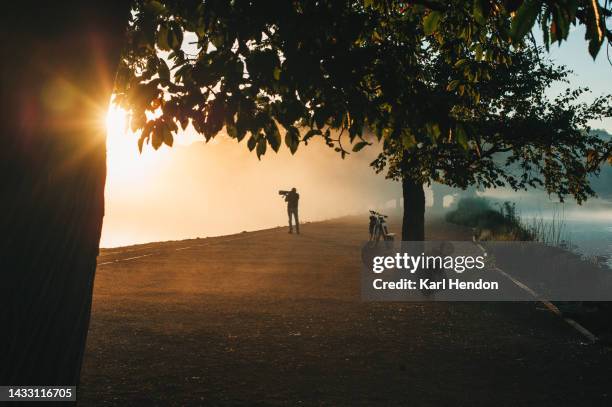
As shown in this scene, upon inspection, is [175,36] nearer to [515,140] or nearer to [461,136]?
[461,136]

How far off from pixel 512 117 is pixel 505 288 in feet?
17.6

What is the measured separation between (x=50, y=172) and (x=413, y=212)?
15.5 meters

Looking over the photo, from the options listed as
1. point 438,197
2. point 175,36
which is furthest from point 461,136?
point 438,197

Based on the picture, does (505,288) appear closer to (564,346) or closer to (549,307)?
(549,307)

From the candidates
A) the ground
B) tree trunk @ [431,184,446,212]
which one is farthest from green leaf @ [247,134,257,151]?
tree trunk @ [431,184,446,212]

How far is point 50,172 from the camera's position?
11.8ft

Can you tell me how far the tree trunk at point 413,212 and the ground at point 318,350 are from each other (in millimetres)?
4655

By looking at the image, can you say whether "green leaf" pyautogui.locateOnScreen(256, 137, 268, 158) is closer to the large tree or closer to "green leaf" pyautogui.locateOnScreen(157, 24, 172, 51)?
"green leaf" pyautogui.locateOnScreen(157, 24, 172, 51)

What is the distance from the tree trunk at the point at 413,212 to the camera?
18422 mm

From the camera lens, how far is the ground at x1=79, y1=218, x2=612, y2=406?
620 cm

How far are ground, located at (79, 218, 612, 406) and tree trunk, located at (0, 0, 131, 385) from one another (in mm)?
2484

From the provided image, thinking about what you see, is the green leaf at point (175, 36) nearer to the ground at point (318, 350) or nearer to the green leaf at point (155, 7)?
the green leaf at point (155, 7)

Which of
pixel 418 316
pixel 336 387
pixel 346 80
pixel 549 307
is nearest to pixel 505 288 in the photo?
pixel 549 307

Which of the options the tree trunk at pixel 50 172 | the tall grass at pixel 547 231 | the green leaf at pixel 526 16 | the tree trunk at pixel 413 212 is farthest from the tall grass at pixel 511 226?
the tree trunk at pixel 50 172
